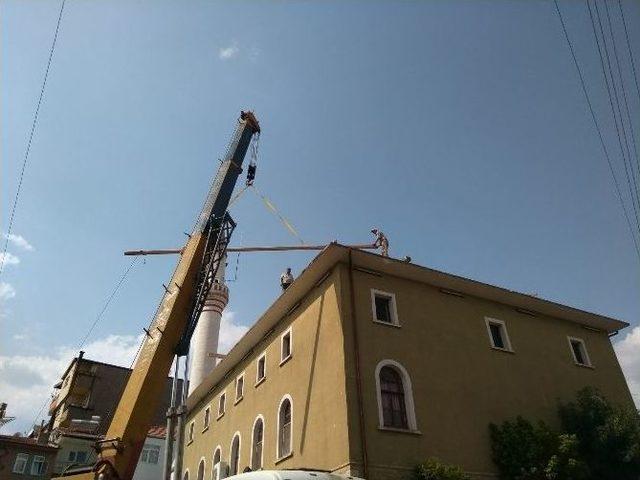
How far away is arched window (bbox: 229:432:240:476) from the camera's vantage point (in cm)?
2052

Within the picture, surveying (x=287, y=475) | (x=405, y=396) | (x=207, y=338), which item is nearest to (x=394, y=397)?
(x=405, y=396)

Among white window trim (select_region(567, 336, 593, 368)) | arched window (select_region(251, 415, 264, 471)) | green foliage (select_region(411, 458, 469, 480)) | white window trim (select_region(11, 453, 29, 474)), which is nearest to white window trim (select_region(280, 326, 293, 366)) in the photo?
arched window (select_region(251, 415, 264, 471))

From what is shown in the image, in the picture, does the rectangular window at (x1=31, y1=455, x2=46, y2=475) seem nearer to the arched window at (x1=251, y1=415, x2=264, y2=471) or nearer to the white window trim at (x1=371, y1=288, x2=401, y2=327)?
the arched window at (x1=251, y1=415, x2=264, y2=471)

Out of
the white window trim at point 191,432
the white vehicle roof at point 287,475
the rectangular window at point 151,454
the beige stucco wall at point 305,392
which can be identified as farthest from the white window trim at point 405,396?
the rectangular window at point 151,454

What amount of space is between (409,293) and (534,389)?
5785 millimetres

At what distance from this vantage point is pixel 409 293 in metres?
17.6

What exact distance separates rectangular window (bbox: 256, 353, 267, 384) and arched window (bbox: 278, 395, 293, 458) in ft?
8.91

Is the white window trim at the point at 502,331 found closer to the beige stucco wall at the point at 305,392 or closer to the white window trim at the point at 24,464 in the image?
the beige stucco wall at the point at 305,392

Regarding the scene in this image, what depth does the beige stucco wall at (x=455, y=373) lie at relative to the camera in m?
14.2

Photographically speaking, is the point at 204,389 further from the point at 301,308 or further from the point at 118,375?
the point at 118,375

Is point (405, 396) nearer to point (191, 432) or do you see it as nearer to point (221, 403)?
point (221, 403)

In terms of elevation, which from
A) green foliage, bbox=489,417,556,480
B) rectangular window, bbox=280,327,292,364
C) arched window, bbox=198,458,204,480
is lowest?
green foliage, bbox=489,417,556,480

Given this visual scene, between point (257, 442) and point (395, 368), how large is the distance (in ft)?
23.6

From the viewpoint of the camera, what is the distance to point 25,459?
3275cm
